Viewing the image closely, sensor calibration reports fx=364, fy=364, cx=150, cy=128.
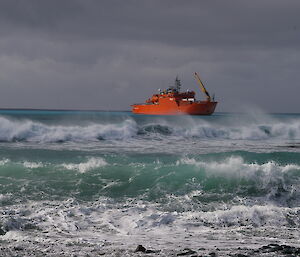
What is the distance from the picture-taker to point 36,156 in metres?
19.7

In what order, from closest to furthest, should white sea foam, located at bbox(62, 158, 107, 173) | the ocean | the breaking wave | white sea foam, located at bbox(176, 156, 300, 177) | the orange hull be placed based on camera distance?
the ocean < white sea foam, located at bbox(176, 156, 300, 177) < white sea foam, located at bbox(62, 158, 107, 173) < the breaking wave < the orange hull

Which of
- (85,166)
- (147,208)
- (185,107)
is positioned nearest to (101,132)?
(85,166)

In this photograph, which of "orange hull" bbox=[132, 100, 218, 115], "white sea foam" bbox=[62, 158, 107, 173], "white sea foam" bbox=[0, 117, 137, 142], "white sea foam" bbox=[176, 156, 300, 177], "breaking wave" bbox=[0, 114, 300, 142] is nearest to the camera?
"white sea foam" bbox=[176, 156, 300, 177]

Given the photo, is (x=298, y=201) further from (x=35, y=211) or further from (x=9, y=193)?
(x=9, y=193)

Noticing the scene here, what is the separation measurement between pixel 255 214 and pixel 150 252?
3.92 m

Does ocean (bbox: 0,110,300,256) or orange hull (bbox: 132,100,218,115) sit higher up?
orange hull (bbox: 132,100,218,115)

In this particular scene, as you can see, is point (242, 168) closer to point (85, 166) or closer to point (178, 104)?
point (85, 166)

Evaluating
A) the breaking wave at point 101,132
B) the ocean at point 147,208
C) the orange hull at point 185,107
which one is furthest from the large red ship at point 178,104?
the ocean at point 147,208

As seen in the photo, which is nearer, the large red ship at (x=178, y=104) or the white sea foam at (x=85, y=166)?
the white sea foam at (x=85, y=166)

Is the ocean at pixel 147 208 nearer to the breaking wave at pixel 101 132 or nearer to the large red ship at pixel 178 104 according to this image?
the breaking wave at pixel 101 132

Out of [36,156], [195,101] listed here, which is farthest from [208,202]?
[195,101]

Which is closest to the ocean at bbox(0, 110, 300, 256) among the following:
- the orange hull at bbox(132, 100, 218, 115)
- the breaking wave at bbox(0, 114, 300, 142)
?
the breaking wave at bbox(0, 114, 300, 142)

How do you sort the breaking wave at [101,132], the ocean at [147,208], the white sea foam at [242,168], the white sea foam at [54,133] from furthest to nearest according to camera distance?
the breaking wave at [101,132], the white sea foam at [54,133], the white sea foam at [242,168], the ocean at [147,208]

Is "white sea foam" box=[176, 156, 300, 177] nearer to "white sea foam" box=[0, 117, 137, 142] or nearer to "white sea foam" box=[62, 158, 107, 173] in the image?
"white sea foam" box=[62, 158, 107, 173]
